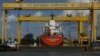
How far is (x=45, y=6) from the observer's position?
48.8 metres

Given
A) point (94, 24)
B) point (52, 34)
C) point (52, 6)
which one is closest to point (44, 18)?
point (52, 34)

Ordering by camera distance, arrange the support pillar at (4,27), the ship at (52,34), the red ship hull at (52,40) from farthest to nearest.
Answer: the ship at (52,34), the red ship hull at (52,40), the support pillar at (4,27)

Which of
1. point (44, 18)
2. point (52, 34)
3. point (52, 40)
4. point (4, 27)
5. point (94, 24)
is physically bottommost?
point (52, 40)

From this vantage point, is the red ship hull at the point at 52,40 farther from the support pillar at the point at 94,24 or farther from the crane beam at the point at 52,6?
the crane beam at the point at 52,6

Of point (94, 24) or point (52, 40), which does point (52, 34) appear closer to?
point (52, 40)

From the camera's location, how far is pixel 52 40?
5216 centimetres

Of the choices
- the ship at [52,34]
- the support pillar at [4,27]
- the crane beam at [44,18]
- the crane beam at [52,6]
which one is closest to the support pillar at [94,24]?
the crane beam at [52,6]

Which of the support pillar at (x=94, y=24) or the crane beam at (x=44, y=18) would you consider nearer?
the support pillar at (x=94, y=24)

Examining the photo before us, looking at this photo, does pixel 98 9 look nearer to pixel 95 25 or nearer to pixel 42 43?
pixel 95 25

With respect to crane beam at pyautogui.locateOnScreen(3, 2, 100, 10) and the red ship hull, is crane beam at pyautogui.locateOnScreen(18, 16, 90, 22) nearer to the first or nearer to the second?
the red ship hull

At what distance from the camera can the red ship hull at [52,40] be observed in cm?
5131

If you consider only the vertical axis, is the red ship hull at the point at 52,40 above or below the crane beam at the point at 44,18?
below

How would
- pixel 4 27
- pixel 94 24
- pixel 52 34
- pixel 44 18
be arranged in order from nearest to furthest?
pixel 94 24, pixel 4 27, pixel 52 34, pixel 44 18

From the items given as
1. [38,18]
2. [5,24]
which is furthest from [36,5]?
[38,18]
